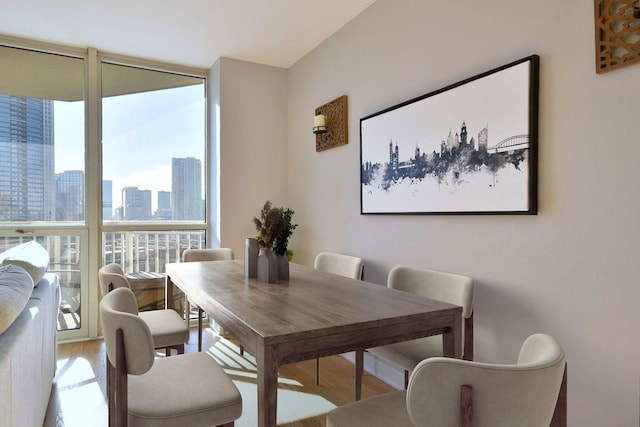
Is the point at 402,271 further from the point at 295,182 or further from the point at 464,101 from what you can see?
the point at 295,182

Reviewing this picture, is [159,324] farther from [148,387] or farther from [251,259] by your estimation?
[148,387]

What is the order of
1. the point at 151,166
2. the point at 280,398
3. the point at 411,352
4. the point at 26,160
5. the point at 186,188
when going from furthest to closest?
the point at 186,188, the point at 151,166, the point at 26,160, the point at 280,398, the point at 411,352

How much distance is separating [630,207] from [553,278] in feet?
1.37

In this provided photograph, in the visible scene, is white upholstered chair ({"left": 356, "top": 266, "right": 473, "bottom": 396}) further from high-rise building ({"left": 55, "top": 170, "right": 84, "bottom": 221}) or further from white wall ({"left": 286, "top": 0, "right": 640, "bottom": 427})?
high-rise building ({"left": 55, "top": 170, "right": 84, "bottom": 221})

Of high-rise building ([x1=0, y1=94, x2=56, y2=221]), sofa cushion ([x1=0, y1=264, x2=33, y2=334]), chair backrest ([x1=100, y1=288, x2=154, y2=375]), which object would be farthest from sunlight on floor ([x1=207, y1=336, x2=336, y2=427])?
high-rise building ([x1=0, y1=94, x2=56, y2=221])

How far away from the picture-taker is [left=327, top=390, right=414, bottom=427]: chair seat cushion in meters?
→ 1.23

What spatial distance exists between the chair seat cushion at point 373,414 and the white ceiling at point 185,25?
8.69 feet

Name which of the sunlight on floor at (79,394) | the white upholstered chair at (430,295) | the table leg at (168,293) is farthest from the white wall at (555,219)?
the sunlight on floor at (79,394)

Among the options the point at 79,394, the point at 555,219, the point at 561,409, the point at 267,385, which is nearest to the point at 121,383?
the point at 267,385

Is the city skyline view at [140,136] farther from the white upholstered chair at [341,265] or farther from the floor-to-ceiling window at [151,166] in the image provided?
the white upholstered chair at [341,265]

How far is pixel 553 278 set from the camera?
1.69m

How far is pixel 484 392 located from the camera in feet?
2.90

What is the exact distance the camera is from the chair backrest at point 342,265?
2.59 m

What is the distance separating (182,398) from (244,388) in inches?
52.8
